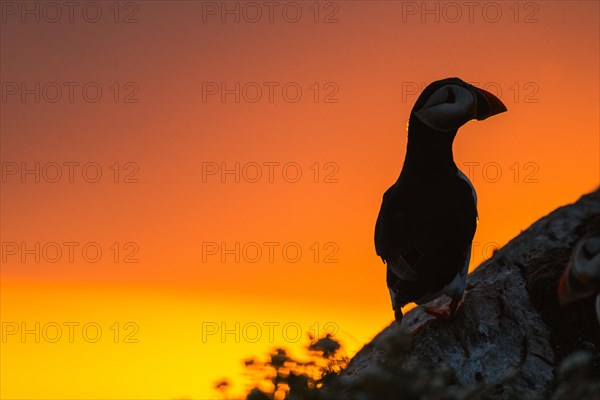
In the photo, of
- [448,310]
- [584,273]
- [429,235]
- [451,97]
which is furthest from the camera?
[448,310]

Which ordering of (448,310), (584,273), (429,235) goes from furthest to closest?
(448,310), (429,235), (584,273)

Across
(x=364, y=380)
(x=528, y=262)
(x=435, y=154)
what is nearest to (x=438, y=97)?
(x=435, y=154)

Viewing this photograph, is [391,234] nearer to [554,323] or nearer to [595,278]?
[554,323]

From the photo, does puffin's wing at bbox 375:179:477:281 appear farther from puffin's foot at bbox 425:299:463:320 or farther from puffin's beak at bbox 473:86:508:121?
puffin's beak at bbox 473:86:508:121

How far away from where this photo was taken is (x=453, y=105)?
7.62m

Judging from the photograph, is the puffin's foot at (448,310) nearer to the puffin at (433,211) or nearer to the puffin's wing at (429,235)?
the puffin at (433,211)

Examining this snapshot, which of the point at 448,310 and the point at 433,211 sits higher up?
the point at 433,211

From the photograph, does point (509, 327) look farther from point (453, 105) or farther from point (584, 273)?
point (584, 273)

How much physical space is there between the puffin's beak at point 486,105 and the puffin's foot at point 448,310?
1.63 m

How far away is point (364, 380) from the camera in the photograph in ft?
15.7

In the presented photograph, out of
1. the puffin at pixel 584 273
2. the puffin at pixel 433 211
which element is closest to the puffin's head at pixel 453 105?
the puffin at pixel 433 211

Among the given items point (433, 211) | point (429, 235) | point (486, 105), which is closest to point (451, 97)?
point (486, 105)

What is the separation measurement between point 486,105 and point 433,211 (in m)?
1.04

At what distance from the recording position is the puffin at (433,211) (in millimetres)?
7523
